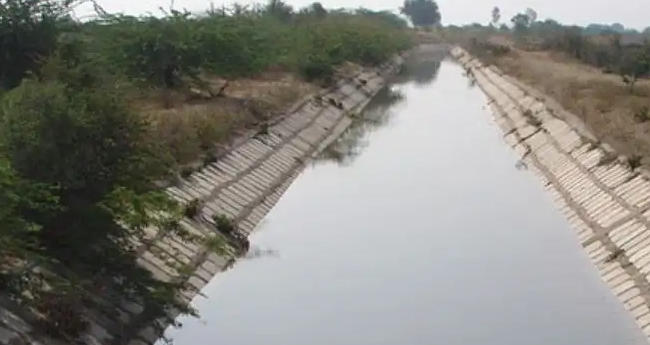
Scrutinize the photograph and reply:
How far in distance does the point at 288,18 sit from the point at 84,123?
6168 centimetres

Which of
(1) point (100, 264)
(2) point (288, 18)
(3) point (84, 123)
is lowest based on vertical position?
(2) point (288, 18)

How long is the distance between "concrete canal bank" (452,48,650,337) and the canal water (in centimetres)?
30

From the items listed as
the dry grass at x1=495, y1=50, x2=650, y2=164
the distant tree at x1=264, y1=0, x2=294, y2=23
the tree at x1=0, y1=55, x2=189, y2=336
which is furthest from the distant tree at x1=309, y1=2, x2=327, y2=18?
the tree at x1=0, y1=55, x2=189, y2=336

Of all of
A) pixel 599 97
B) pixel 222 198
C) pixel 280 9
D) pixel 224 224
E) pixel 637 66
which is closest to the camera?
pixel 224 224

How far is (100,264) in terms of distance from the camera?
1248 cm

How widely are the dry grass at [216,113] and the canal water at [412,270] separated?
6.69 feet

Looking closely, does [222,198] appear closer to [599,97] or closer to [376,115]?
[599,97]

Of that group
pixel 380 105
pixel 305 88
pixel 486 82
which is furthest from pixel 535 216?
pixel 486 82

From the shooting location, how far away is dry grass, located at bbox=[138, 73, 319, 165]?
2055cm

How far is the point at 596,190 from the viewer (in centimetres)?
2098

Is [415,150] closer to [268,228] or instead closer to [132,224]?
[268,228]

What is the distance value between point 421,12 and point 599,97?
4665 inches

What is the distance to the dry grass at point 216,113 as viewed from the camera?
20.5 metres

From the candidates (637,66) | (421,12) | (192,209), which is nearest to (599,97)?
(637,66)
